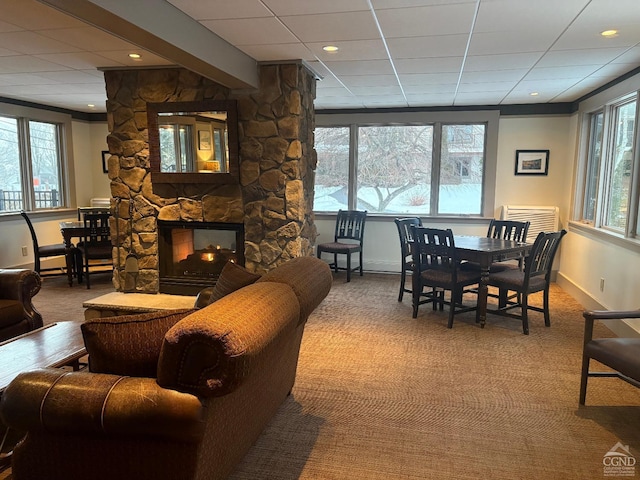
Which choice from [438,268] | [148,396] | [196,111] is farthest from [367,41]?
[148,396]

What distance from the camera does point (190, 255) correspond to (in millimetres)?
4914

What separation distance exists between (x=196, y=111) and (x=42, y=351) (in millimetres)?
2709

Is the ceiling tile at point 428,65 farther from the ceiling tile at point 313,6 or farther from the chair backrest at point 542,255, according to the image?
the chair backrest at point 542,255

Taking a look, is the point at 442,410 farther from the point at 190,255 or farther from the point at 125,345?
the point at 190,255

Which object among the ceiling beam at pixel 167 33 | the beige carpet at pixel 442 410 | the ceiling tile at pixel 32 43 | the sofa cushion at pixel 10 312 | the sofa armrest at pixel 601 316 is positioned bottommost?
the beige carpet at pixel 442 410

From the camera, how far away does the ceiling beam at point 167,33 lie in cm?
233

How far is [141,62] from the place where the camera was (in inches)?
167

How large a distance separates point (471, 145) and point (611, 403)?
4.22m

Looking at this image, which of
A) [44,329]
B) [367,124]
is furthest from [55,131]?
[44,329]

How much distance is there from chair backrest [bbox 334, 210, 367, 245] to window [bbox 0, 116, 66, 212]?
4296mm

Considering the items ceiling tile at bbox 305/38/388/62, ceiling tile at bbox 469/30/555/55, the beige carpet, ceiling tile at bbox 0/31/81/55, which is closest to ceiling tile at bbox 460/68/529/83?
ceiling tile at bbox 469/30/555/55

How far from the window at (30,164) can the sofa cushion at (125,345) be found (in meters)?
5.66

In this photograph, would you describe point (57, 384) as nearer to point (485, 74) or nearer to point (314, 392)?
point (314, 392)

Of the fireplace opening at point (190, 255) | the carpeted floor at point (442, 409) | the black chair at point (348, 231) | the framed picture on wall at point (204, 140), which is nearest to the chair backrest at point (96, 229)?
the fireplace opening at point (190, 255)
